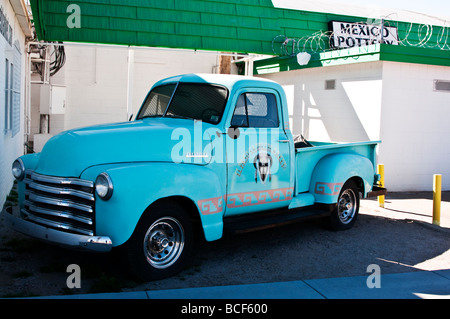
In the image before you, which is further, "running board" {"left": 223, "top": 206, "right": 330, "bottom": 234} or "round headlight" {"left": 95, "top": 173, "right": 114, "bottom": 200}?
"running board" {"left": 223, "top": 206, "right": 330, "bottom": 234}

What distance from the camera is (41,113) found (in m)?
13.6

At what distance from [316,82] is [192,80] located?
6508 mm

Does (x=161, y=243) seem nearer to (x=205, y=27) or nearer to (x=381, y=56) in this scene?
(x=381, y=56)

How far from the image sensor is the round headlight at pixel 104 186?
4434 mm

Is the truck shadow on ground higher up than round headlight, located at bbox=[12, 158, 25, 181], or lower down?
lower down

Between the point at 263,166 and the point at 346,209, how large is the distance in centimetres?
222

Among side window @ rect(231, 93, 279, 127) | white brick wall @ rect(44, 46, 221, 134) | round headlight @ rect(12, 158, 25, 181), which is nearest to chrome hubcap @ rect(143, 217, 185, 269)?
side window @ rect(231, 93, 279, 127)

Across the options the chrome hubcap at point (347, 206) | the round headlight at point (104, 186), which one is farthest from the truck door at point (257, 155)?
the round headlight at point (104, 186)

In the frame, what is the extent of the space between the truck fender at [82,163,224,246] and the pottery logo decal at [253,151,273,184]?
867 millimetres

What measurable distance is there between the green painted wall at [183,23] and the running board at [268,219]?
570cm

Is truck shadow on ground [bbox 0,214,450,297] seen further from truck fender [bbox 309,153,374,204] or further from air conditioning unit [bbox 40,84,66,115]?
air conditioning unit [bbox 40,84,66,115]

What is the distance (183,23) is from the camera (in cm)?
1219

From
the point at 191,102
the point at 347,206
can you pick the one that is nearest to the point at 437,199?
the point at 347,206

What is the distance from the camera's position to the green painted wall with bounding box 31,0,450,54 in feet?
36.7
